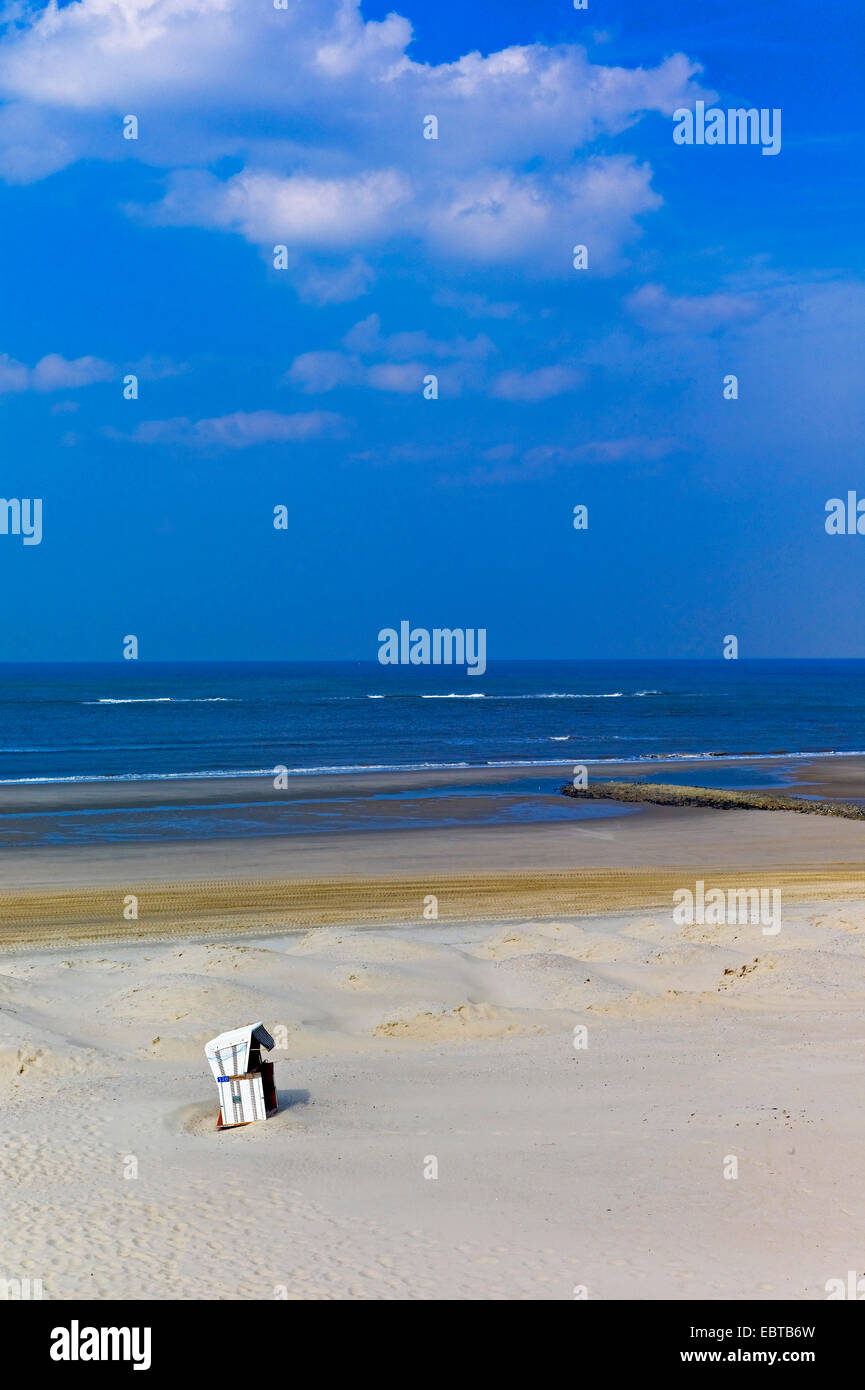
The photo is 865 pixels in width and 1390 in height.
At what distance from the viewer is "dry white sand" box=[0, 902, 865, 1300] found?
7484mm

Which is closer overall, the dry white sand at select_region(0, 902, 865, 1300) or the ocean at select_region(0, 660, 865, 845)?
the dry white sand at select_region(0, 902, 865, 1300)

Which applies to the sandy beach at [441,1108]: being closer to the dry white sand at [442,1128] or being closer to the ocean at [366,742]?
the dry white sand at [442,1128]

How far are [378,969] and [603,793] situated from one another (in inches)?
1150

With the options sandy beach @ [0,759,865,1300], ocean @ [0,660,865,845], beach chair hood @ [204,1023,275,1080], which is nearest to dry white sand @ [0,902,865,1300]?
sandy beach @ [0,759,865,1300]

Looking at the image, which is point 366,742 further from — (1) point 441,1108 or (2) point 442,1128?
(2) point 442,1128

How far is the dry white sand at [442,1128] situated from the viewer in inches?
295

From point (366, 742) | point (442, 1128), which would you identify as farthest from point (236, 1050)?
point (366, 742)

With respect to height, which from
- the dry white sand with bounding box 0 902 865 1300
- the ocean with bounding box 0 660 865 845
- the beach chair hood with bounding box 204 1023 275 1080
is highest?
the ocean with bounding box 0 660 865 845

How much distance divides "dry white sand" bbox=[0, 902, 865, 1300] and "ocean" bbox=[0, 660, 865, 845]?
64.7 feet

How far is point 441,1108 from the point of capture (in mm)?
10586

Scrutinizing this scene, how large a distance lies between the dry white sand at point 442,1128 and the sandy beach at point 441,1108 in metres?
0.03

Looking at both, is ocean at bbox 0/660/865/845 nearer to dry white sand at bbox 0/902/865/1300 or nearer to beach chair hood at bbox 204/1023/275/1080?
dry white sand at bbox 0/902/865/1300

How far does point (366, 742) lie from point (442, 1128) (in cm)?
5864

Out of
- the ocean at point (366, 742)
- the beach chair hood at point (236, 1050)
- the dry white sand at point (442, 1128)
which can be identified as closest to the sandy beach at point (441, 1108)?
the dry white sand at point (442, 1128)
